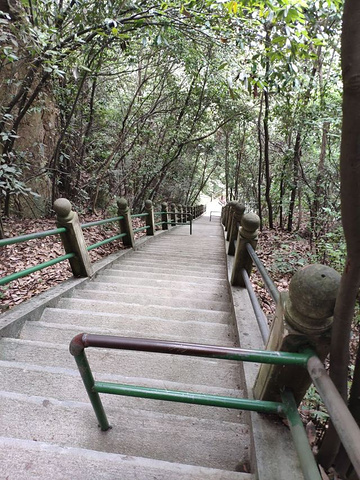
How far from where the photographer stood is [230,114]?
11477 mm

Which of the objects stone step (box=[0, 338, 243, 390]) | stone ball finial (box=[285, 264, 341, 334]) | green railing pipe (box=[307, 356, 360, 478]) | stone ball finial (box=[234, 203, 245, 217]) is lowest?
stone step (box=[0, 338, 243, 390])

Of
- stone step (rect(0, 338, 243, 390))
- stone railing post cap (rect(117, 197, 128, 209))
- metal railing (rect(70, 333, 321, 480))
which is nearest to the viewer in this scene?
metal railing (rect(70, 333, 321, 480))

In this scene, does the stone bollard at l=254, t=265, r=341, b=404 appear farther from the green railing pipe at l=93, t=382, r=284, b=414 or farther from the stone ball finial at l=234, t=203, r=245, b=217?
the stone ball finial at l=234, t=203, r=245, b=217

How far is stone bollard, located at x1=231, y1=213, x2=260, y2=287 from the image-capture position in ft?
11.3

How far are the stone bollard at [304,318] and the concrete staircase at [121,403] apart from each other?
1.80 ft

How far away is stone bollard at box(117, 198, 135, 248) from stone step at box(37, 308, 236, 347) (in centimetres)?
290

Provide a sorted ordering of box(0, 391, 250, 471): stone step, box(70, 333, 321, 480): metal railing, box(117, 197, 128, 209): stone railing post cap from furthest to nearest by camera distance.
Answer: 1. box(117, 197, 128, 209): stone railing post cap
2. box(0, 391, 250, 471): stone step
3. box(70, 333, 321, 480): metal railing

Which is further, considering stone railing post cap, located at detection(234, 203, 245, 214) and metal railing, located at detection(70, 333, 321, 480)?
stone railing post cap, located at detection(234, 203, 245, 214)

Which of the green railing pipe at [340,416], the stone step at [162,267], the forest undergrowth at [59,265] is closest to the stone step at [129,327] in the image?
the forest undergrowth at [59,265]

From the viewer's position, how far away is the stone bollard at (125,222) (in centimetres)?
585

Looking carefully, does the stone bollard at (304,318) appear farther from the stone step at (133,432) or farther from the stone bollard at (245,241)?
the stone bollard at (245,241)

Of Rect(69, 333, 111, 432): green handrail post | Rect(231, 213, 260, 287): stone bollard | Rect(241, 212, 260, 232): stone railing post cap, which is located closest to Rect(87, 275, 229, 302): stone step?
Rect(231, 213, 260, 287): stone bollard

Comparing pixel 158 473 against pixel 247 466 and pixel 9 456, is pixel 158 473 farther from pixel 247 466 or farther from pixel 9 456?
pixel 9 456

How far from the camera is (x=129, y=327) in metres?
3.15
